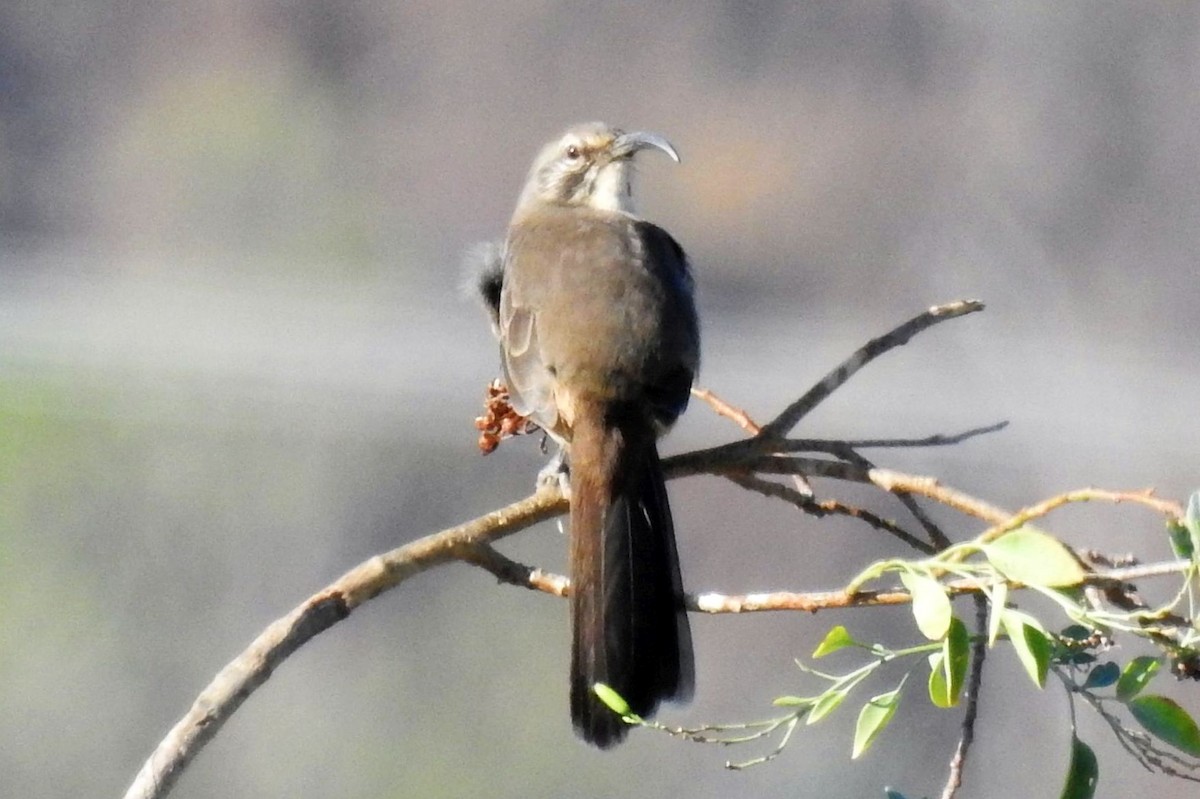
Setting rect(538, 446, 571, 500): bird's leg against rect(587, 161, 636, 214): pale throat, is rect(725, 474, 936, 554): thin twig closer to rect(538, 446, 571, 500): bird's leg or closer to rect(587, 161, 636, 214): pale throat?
rect(538, 446, 571, 500): bird's leg

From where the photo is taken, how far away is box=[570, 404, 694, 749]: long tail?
232 cm

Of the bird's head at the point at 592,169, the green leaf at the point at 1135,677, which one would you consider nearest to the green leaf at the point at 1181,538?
the green leaf at the point at 1135,677

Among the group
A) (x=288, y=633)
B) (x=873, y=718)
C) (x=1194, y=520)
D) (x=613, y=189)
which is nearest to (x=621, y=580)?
(x=288, y=633)

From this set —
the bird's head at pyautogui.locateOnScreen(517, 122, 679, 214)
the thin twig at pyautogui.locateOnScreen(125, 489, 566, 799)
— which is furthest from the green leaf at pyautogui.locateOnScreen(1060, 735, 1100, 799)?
the bird's head at pyautogui.locateOnScreen(517, 122, 679, 214)

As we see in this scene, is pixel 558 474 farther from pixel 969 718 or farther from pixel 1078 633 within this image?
pixel 1078 633

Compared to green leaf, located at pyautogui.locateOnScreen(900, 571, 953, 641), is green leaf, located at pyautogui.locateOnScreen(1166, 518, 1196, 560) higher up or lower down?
lower down

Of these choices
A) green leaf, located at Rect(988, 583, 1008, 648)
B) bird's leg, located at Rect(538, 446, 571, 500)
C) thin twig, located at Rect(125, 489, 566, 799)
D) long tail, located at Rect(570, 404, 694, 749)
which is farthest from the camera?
bird's leg, located at Rect(538, 446, 571, 500)

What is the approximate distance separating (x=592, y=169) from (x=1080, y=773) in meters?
2.77

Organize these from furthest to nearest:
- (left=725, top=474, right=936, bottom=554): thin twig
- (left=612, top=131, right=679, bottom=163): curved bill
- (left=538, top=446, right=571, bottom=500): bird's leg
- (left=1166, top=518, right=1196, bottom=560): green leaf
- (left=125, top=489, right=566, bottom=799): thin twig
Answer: (left=612, top=131, right=679, bottom=163): curved bill
(left=538, top=446, right=571, bottom=500): bird's leg
(left=725, top=474, right=936, bottom=554): thin twig
(left=125, top=489, right=566, bottom=799): thin twig
(left=1166, top=518, right=1196, bottom=560): green leaf

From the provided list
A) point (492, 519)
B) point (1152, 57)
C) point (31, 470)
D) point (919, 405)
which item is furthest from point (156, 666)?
point (1152, 57)

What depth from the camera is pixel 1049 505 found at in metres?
1.60

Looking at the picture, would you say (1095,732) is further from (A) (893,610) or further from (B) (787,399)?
(B) (787,399)

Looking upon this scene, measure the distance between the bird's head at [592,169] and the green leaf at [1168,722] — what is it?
105 inches

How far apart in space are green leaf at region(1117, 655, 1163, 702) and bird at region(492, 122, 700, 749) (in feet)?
2.85
